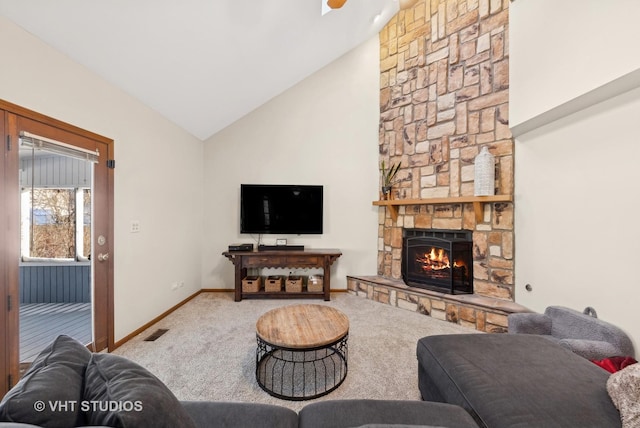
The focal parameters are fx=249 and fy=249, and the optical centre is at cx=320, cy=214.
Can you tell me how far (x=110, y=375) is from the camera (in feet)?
2.59

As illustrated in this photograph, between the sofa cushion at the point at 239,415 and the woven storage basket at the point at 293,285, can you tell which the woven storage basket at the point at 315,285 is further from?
the sofa cushion at the point at 239,415

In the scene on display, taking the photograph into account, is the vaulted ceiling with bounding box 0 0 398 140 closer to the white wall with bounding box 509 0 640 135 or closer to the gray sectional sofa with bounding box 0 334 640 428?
the white wall with bounding box 509 0 640 135

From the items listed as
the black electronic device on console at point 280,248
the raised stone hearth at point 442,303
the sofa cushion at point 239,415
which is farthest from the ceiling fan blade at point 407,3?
the sofa cushion at point 239,415

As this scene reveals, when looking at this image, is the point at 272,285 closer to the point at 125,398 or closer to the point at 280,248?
the point at 280,248

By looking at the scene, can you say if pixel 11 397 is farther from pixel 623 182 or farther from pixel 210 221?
pixel 210 221

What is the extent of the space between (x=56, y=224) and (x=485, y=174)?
4.17 meters

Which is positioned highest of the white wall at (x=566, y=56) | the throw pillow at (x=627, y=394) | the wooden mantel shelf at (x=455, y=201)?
the white wall at (x=566, y=56)

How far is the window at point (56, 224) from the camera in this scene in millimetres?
1820

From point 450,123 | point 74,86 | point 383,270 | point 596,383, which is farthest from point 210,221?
point 596,383

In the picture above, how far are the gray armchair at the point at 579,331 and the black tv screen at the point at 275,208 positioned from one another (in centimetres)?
267

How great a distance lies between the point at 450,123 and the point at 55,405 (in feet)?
13.1

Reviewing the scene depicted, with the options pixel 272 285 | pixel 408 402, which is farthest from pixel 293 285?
pixel 408 402

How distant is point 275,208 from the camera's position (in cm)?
396

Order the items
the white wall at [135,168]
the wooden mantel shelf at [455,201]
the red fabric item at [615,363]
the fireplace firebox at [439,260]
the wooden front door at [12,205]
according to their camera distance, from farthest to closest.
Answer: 1. the fireplace firebox at [439,260]
2. the wooden mantel shelf at [455,201]
3. the white wall at [135,168]
4. the wooden front door at [12,205]
5. the red fabric item at [615,363]
